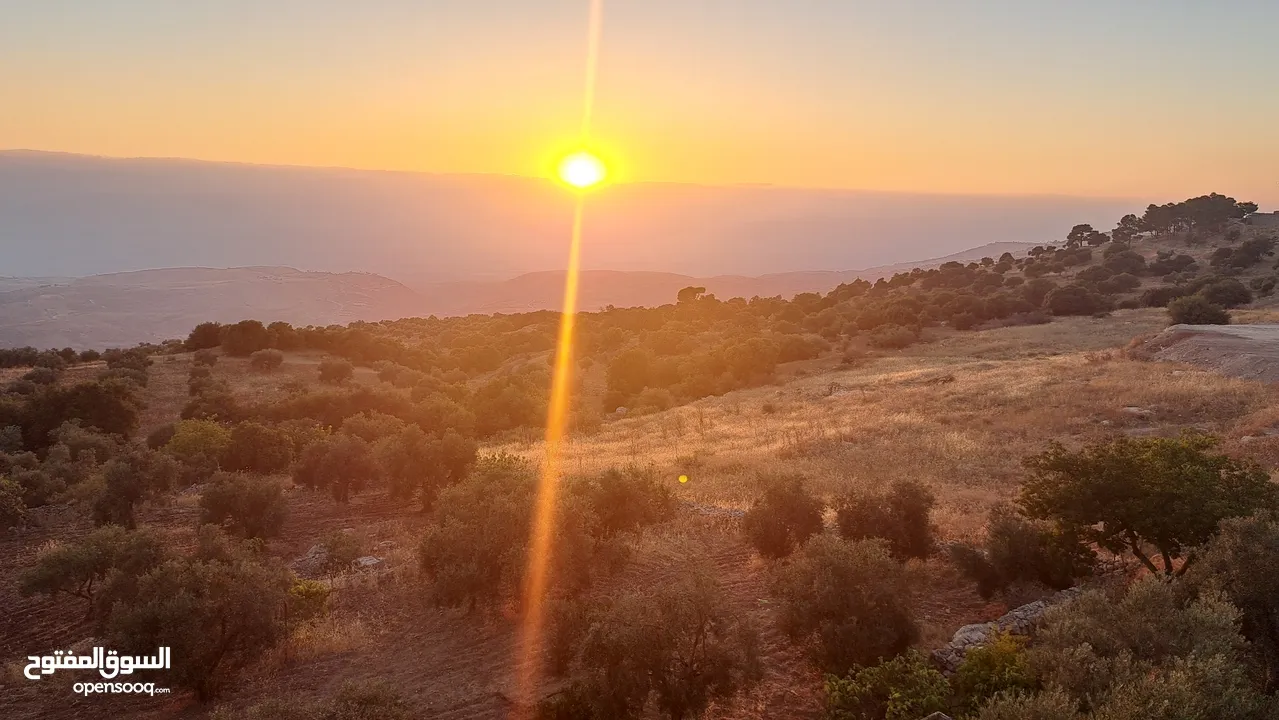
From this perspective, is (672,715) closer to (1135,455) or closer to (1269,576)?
(1269,576)

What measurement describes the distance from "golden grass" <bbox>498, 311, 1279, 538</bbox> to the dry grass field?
0.13 metres

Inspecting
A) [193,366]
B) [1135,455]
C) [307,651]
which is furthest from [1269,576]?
[193,366]

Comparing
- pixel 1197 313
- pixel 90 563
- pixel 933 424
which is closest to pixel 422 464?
pixel 90 563

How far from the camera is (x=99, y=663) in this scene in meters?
12.1

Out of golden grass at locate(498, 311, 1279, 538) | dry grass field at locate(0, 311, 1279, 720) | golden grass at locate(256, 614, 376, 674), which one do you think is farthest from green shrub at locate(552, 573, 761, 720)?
golden grass at locate(498, 311, 1279, 538)

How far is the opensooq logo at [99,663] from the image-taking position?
1124cm

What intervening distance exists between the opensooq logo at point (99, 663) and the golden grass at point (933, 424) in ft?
46.9

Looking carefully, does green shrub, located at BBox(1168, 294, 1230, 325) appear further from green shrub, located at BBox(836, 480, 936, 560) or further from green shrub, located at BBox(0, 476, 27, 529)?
green shrub, located at BBox(0, 476, 27, 529)

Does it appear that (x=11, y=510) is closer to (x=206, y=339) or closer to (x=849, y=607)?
(x=849, y=607)

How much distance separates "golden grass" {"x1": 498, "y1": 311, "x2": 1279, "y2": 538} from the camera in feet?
71.8

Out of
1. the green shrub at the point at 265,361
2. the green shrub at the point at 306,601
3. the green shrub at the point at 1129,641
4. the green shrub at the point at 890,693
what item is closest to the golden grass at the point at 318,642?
the green shrub at the point at 306,601

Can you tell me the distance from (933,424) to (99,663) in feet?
92.3

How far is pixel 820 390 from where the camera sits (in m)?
40.6

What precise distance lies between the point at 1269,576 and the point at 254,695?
52.8 feet
